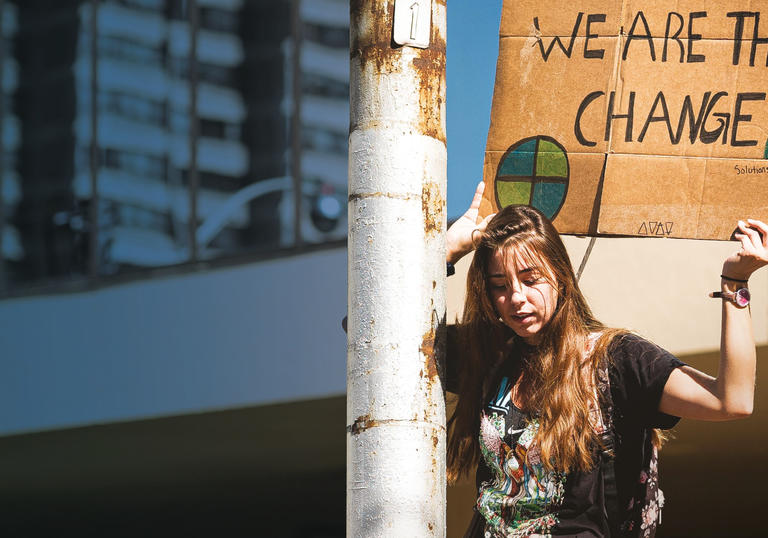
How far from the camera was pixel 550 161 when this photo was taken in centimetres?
346

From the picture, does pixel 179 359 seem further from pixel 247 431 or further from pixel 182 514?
pixel 182 514

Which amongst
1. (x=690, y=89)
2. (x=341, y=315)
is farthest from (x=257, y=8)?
(x=690, y=89)

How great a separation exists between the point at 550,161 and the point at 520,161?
0.30 feet

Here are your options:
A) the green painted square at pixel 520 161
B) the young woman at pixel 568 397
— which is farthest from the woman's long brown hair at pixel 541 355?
the green painted square at pixel 520 161

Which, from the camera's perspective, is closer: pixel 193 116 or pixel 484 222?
pixel 484 222

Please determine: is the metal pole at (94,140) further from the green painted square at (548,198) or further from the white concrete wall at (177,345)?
the green painted square at (548,198)

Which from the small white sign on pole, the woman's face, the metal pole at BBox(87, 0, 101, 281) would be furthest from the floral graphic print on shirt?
the metal pole at BBox(87, 0, 101, 281)

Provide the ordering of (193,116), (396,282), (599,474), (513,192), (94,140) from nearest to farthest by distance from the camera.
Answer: (396,282)
(599,474)
(513,192)
(193,116)
(94,140)

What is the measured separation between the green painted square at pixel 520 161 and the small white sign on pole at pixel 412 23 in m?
0.73

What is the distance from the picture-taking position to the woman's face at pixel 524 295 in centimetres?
308

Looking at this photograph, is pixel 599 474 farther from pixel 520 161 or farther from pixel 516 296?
pixel 520 161

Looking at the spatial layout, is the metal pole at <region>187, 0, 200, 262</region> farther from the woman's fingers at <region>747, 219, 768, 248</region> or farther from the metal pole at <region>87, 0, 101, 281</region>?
the woman's fingers at <region>747, 219, 768, 248</region>

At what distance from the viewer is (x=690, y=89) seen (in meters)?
3.42

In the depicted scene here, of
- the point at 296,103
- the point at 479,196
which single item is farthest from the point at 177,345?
the point at 479,196
